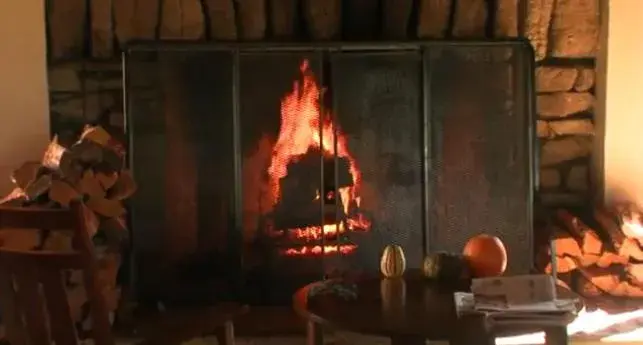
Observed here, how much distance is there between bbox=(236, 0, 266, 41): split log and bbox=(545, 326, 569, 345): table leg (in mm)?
1792

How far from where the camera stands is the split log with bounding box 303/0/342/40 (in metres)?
3.67

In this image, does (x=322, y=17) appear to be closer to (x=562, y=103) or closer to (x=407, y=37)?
(x=407, y=37)

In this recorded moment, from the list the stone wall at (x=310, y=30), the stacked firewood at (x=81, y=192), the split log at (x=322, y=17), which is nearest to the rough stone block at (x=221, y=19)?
the stone wall at (x=310, y=30)

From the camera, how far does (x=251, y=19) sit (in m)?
3.66

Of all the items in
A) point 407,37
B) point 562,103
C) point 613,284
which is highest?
point 407,37

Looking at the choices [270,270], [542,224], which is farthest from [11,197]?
[542,224]

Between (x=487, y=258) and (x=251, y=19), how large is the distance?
1457 millimetres

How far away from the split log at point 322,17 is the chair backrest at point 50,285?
5.25ft

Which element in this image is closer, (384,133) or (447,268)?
(447,268)

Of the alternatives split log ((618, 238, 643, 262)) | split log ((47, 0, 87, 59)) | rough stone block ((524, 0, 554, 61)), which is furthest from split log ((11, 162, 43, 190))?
split log ((618, 238, 643, 262))

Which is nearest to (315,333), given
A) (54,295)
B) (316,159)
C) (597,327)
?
(54,295)

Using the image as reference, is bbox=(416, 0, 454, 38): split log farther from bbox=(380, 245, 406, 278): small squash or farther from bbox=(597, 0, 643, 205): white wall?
bbox=(380, 245, 406, 278): small squash

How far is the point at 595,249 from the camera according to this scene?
141 inches

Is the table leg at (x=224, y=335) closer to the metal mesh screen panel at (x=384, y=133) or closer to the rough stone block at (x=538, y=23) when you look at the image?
the metal mesh screen panel at (x=384, y=133)
